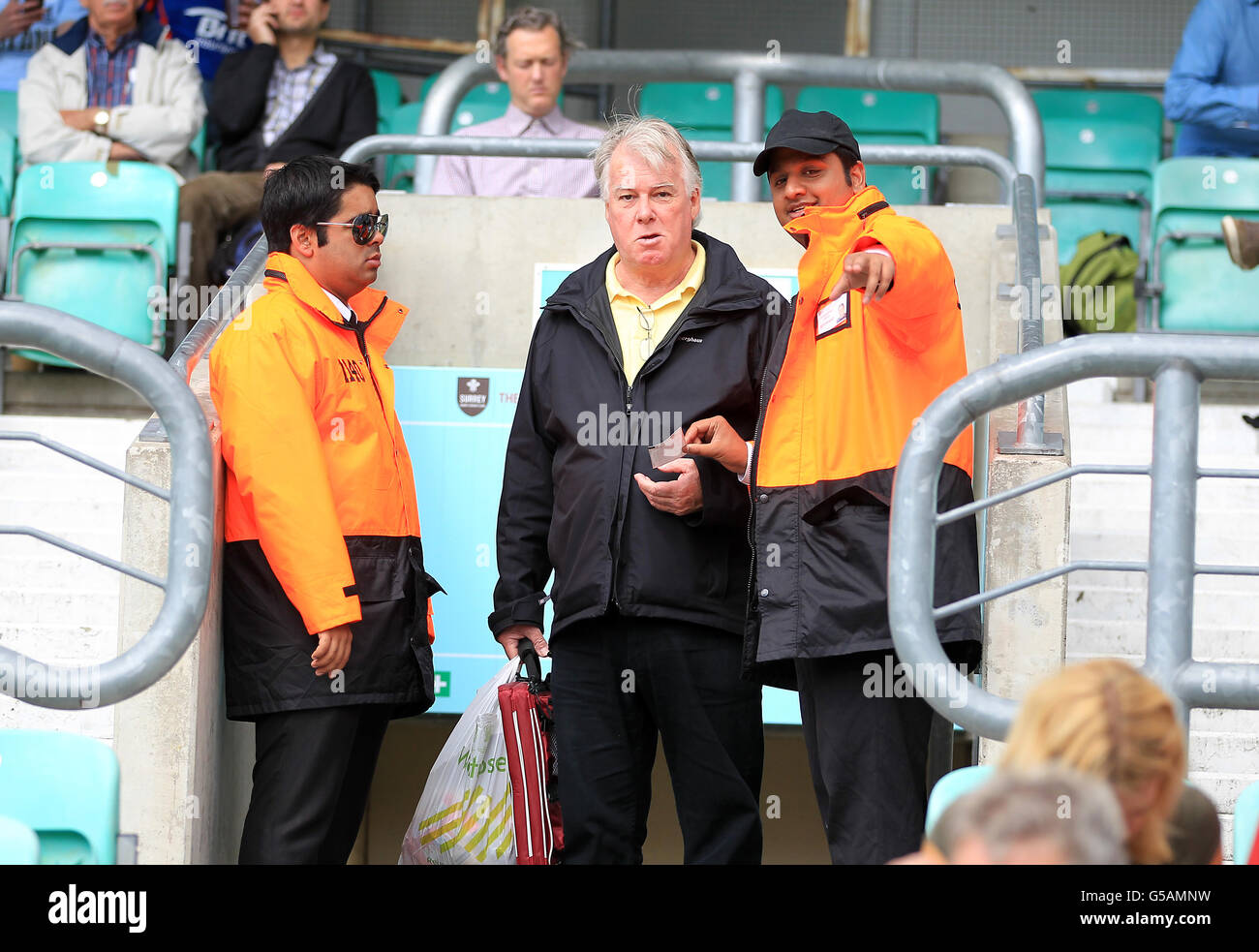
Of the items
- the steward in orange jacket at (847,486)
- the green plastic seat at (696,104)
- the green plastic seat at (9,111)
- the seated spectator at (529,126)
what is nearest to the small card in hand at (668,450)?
the steward in orange jacket at (847,486)

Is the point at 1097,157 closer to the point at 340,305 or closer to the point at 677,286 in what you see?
the point at 677,286

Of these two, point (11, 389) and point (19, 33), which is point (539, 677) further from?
point (19, 33)

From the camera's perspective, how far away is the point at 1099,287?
6.36 metres

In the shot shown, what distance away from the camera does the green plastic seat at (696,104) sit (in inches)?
312

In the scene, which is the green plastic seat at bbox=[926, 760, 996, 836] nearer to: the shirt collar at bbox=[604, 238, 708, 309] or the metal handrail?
the shirt collar at bbox=[604, 238, 708, 309]

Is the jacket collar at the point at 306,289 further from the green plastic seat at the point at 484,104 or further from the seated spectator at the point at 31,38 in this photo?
the seated spectator at the point at 31,38

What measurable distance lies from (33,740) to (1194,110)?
213 inches

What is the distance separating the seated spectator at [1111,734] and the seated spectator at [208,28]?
251 inches

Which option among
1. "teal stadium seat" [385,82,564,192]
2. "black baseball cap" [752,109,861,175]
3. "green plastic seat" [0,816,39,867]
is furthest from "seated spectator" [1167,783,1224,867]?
"teal stadium seat" [385,82,564,192]

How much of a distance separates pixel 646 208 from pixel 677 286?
0.20 m

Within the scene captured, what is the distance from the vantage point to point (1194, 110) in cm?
664

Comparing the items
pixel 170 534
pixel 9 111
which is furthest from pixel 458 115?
pixel 170 534

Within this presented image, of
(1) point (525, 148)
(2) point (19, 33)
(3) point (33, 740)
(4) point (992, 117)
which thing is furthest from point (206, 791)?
(4) point (992, 117)

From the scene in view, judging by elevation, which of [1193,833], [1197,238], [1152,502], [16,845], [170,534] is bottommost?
[16,845]
